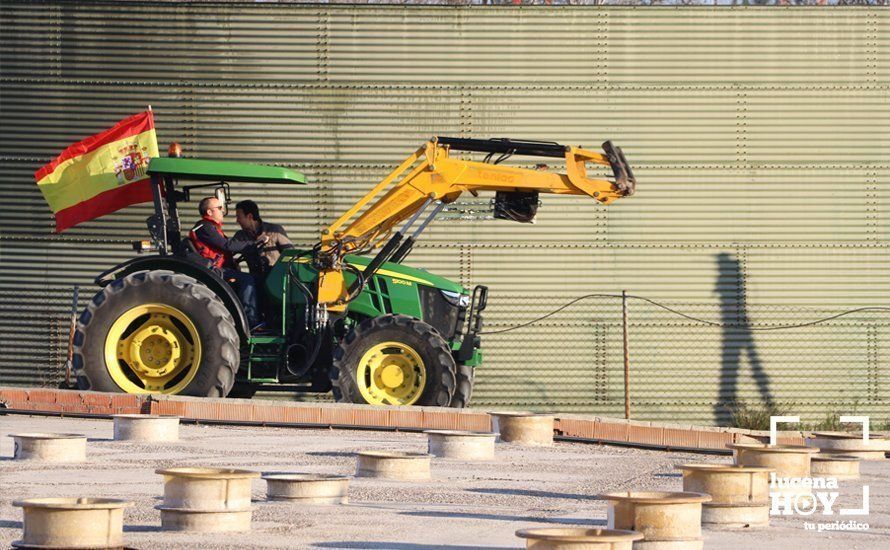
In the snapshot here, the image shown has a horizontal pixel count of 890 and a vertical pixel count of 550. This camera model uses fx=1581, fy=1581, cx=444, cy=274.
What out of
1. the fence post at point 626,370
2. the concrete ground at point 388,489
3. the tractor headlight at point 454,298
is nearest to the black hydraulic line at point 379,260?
the tractor headlight at point 454,298

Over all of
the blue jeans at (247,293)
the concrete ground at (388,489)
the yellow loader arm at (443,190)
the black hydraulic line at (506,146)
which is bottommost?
the concrete ground at (388,489)

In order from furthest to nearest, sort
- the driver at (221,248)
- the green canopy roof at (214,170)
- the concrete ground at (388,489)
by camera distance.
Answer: the driver at (221,248) → the green canopy roof at (214,170) → the concrete ground at (388,489)

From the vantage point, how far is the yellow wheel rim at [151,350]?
15523mm

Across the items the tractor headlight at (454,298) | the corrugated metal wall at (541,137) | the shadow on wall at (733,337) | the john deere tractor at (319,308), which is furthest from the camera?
the corrugated metal wall at (541,137)

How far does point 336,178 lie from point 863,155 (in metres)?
6.58

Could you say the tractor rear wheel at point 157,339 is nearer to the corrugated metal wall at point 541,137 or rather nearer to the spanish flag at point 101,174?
the spanish flag at point 101,174

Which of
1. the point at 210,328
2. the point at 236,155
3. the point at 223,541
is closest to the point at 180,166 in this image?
the point at 210,328

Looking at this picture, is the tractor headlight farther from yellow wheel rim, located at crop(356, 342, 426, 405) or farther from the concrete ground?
the concrete ground

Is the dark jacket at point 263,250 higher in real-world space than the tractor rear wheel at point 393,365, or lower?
higher

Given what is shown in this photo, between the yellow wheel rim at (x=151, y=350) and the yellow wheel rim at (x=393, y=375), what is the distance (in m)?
1.76

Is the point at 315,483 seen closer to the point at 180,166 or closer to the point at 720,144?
the point at 180,166

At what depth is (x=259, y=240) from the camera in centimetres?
1614

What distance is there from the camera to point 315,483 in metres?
9.12

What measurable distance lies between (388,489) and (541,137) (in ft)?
33.6
